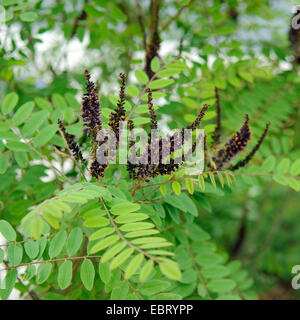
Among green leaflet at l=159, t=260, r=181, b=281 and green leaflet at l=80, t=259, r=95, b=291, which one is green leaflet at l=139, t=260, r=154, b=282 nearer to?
green leaflet at l=159, t=260, r=181, b=281

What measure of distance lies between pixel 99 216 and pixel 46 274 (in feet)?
0.72

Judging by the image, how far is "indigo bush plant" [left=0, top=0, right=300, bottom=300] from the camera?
716 mm

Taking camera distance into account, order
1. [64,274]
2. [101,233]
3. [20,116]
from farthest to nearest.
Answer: [20,116], [64,274], [101,233]

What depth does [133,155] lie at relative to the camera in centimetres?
78

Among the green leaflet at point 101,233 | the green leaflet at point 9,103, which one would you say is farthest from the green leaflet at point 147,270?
the green leaflet at point 9,103

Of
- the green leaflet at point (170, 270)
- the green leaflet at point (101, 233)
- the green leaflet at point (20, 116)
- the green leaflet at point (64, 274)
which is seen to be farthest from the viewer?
the green leaflet at point (20, 116)

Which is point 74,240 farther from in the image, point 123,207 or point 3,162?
point 3,162

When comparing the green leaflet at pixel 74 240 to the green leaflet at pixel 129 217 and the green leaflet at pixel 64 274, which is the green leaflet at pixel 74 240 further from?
the green leaflet at pixel 129 217

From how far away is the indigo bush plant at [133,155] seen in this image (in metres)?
0.72

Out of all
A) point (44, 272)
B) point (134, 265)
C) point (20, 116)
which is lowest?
point (44, 272)

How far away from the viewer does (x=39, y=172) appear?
108 centimetres

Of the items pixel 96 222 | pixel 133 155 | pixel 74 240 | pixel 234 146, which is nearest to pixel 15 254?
pixel 74 240

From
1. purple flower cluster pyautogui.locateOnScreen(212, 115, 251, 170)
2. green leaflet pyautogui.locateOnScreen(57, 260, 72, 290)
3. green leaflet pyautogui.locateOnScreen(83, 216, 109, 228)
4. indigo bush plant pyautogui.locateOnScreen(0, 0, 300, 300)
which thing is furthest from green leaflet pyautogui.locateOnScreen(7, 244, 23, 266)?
purple flower cluster pyautogui.locateOnScreen(212, 115, 251, 170)
